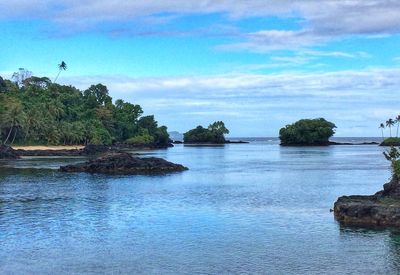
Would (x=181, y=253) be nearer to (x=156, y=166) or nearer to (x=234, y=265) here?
(x=234, y=265)

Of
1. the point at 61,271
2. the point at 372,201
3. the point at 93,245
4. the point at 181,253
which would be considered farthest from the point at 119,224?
the point at 372,201

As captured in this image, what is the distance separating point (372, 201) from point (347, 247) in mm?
10294

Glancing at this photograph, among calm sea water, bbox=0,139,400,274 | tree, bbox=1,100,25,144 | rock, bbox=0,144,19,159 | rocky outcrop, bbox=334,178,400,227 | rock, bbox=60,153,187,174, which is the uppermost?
tree, bbox=1,100,25,144

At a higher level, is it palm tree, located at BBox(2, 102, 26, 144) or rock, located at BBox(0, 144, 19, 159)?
palm tree, located at BBox(2, 102, 26, 144)

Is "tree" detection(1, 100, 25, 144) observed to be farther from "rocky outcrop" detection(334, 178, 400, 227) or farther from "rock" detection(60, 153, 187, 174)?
"rocky outcrop" detection(334, 178, 400, 227)

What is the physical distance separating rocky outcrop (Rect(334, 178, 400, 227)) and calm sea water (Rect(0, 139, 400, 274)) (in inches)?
50.5

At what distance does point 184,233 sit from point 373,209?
528 inches

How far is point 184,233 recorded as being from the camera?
3475 cm

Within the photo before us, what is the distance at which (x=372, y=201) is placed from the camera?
39344 mm

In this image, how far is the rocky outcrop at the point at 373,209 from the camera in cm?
3569

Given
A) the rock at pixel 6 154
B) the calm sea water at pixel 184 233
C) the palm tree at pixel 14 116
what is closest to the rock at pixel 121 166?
the calm sea water at pixel 184 233

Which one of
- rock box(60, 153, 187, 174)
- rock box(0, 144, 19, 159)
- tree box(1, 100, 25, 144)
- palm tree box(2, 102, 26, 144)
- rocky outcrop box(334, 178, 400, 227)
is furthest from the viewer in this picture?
tree box(1, 100, 25, 144)

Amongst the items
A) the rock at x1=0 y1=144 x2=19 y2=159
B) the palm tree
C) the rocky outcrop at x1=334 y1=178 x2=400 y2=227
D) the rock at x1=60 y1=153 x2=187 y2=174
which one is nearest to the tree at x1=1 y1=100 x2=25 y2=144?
the palm tree

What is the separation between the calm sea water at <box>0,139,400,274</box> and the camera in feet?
86.7
